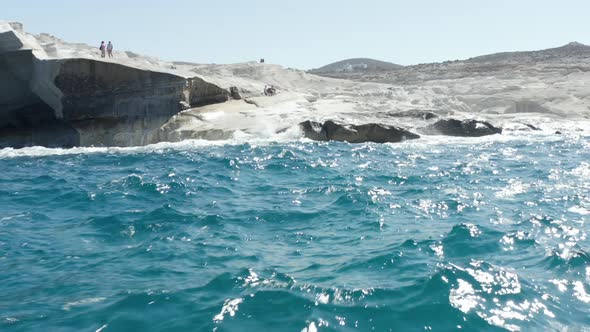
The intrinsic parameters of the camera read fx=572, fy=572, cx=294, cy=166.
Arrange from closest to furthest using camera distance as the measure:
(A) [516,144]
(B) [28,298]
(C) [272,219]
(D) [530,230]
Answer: (B) [28,298] < (D) [530,230] < (C) [272,219] < (A) [516,144]

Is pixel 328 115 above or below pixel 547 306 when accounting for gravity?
above

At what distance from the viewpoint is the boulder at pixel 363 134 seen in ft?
65.9

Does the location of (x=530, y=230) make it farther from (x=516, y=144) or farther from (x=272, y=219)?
(x=516, y=144)

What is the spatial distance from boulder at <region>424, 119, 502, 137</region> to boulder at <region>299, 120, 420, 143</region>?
4.60 ft

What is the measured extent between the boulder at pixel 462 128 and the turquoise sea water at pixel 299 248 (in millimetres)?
6829

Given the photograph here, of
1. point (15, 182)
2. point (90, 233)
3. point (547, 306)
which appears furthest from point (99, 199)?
point (547, 306)

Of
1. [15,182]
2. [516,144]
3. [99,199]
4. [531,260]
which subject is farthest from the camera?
[516,144]

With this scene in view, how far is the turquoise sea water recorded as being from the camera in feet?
18.2

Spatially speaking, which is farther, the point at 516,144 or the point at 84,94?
the point at 84,94

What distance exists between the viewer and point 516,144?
18938mm

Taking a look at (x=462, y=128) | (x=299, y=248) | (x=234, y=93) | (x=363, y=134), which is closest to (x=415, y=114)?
(x=462, y=128)

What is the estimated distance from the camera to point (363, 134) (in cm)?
2012

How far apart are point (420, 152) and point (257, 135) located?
6195 millimetres

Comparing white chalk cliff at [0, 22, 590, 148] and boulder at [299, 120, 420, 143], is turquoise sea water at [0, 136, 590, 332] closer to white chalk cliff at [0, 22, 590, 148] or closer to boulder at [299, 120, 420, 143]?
boulder at [299, 120, 420, 143]
